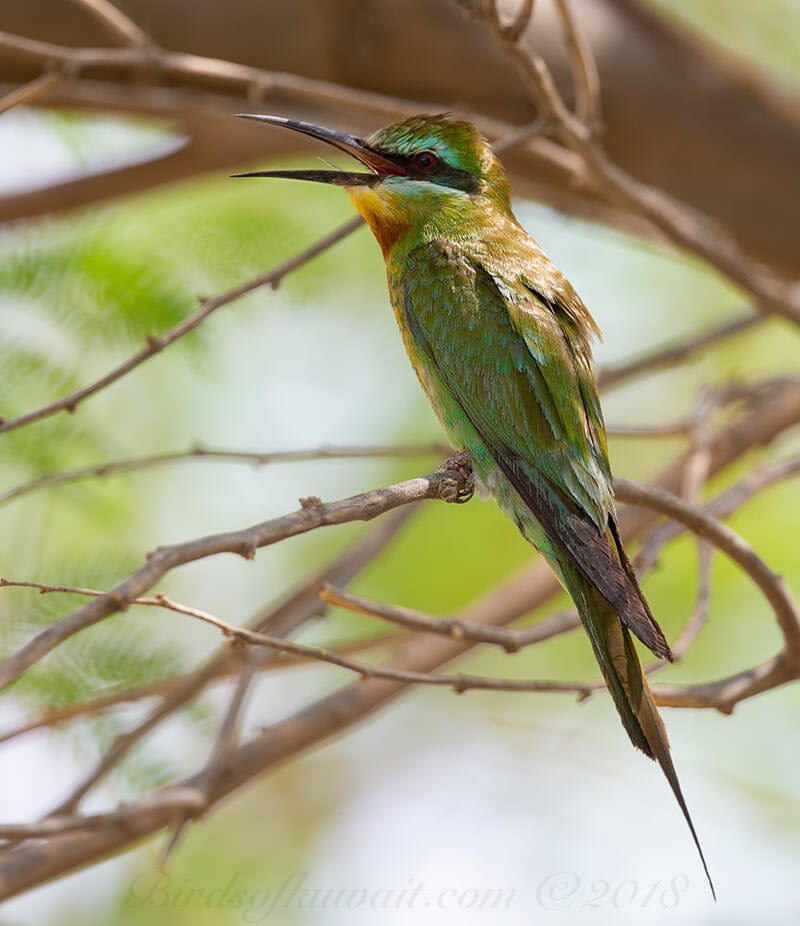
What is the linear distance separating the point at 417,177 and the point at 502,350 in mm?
613

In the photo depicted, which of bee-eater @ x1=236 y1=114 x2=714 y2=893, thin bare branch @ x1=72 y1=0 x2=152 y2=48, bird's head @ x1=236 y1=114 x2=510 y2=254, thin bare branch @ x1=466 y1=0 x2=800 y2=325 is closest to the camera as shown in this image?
bee-eater @ x1=236 y1=114 x2=714 y2=893

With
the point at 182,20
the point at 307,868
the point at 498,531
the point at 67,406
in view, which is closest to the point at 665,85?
the point at 182,20

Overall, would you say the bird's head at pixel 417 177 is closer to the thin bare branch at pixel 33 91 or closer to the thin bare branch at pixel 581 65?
the thin bare branch at pixel 581 65

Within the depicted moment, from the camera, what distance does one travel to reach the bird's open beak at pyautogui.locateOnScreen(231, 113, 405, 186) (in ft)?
10.1

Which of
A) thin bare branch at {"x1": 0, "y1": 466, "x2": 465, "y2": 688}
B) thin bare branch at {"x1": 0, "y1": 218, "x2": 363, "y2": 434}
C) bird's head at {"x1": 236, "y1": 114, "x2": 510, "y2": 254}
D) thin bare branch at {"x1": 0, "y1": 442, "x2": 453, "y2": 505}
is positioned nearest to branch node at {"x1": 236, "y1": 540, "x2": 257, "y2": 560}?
thin bare branch at {"x1": 0, "y1": 466, "x2": 465, "y2": 688}

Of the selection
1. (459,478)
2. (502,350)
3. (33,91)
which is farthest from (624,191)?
(33,91)

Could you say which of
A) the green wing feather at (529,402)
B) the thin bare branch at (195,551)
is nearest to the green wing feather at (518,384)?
the green wing feather at (529,402)

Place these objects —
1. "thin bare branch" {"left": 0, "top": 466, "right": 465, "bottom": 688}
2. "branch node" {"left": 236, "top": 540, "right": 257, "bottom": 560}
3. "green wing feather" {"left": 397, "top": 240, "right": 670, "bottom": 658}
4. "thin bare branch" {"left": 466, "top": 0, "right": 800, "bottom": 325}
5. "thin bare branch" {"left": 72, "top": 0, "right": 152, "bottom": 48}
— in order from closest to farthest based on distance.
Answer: "thin bare branch" {"left": 0, "top": 466, "right": 465, "bottom": 688}, "branch node" {"left": 236, "top": 540, "right": 257, "bottom": 560}, "green wing feather" {"left": 397, "top": 240, "right": 670, "bottom": 658}, "thin bare branch" {"left": 466, "top": 0, "right": 800, "bottom": 325}, "thin bare branch" {"left": 72, "top": 0, "right": 152, "bottom": 48}

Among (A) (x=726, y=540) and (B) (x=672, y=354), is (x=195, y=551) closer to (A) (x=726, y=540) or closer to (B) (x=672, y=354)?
(A) (x=726, y=540)

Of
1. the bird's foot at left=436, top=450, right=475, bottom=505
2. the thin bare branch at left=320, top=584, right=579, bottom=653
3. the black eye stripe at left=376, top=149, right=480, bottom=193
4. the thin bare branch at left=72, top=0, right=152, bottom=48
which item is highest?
the thin bare branch at left=72, top=0, right=152, bottom=48

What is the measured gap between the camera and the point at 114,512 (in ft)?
12.1

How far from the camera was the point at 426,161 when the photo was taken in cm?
331

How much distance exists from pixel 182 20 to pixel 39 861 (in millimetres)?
2356

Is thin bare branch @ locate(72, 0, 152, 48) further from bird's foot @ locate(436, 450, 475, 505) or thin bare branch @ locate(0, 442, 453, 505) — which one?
bird's foot @ locate(436, 450, 475, 505)
